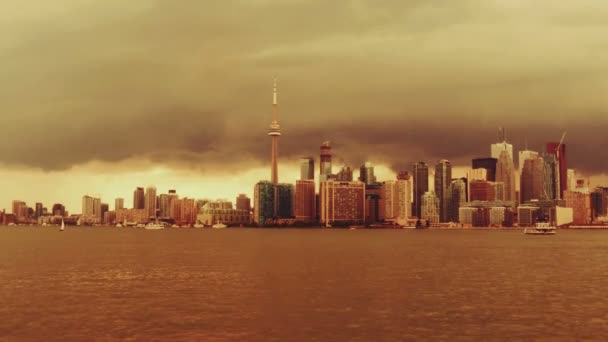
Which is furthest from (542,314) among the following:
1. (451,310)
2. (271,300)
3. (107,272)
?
(107,272)

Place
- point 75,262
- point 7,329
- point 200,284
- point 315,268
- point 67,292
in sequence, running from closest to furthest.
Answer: point 7,329 < point 67,292 < point 200,284 < point 315,268 < point 75,262

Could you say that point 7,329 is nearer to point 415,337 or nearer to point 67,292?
point 67,292

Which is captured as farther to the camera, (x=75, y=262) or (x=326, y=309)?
(x=75, y=262)

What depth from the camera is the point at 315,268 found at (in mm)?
119562

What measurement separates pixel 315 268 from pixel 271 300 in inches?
1726

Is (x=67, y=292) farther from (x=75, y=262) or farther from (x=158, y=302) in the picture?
(x=75, y=262)

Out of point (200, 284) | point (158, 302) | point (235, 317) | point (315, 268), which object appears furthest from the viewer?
point (315, 268)

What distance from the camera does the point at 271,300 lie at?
3000 inches

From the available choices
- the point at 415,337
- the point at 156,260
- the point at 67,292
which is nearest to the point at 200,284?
the point at 67,292

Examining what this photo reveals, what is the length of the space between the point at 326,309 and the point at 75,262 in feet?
274

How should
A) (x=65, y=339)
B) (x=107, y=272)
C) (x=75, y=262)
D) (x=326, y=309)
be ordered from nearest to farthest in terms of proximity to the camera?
1. (x=65, y=339)
2. (x=326, y=309)
3. (x=107, y=272)
4. (x=75, y=262)

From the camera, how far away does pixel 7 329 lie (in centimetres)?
5862

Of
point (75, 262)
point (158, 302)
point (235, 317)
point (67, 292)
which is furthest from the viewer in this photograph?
point (75, 262)

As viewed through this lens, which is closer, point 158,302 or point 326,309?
point 326,309
